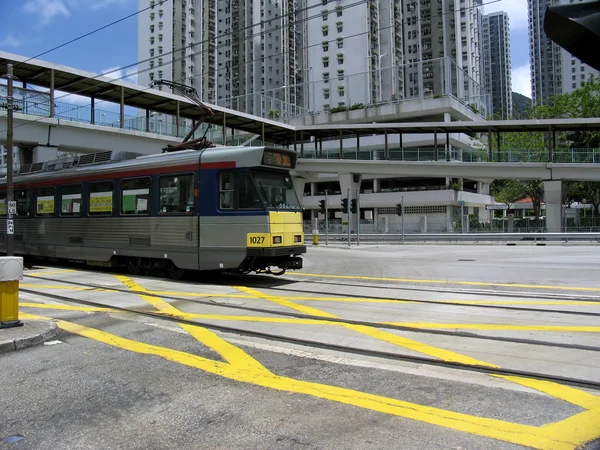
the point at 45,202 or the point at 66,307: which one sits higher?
the point at 45,202

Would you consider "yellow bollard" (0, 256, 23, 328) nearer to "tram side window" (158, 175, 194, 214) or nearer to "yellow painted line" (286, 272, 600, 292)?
"tram side window" (158, 175, 194, 214)

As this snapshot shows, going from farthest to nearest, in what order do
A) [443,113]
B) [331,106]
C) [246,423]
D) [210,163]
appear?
[331,106], [443,113], [210,163], [246,423]

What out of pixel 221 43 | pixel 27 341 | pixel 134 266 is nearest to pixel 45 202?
pixel 134 266

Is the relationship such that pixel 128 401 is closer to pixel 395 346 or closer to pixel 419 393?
pixel 419 393

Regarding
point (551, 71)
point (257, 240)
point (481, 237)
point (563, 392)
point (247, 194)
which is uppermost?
point (551, 71)

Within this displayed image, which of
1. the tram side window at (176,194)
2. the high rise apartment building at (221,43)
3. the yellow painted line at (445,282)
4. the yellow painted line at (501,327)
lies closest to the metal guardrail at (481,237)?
the yellow painted line at (445,282)

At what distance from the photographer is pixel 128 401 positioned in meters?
4.48

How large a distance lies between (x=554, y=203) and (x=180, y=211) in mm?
36590

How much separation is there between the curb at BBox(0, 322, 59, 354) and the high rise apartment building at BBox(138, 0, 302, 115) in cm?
11630

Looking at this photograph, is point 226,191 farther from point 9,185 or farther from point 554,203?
point 554,203

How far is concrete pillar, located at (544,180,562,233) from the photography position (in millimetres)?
39562

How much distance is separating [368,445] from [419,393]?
1245mm

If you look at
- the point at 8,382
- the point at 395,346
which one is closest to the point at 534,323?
the point at 395,346

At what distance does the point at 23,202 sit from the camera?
18.3 metres
